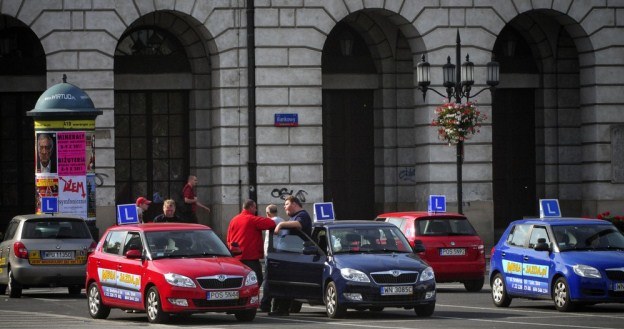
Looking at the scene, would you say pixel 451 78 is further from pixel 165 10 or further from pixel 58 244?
pixel 58 244

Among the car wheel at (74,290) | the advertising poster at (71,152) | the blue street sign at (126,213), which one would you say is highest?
the advertising poster at (71,152)

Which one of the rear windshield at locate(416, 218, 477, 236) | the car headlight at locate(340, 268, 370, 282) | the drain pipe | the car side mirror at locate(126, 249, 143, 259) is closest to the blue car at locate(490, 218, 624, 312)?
the car headlight at locate(340, 268, 370, 282)

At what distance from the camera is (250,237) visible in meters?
27.5

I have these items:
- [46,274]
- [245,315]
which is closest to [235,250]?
[245,315]

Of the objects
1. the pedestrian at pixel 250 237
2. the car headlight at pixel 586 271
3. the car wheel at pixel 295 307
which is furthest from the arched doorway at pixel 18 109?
the car headlight at pixel 586 271

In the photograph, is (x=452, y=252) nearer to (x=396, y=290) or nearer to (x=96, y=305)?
(x=396, y=290)

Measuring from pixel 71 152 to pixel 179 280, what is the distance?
13.6 metres

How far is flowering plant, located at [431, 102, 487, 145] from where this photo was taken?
40156mm

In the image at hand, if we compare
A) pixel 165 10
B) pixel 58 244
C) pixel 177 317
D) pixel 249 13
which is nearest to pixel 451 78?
pixel 249 13

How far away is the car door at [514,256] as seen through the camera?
90.1ft

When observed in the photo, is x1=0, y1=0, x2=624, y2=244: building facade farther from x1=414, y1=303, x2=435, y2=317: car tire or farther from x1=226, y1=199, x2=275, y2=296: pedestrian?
x1=414, y1=303, x2=435, y2=317: car tire

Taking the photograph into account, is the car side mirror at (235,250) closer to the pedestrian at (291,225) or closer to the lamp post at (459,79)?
the pedestrian at (291,225)

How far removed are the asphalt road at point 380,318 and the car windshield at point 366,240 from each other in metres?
1.02

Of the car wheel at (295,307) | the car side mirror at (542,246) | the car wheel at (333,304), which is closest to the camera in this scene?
the car wheel at (333,304)
